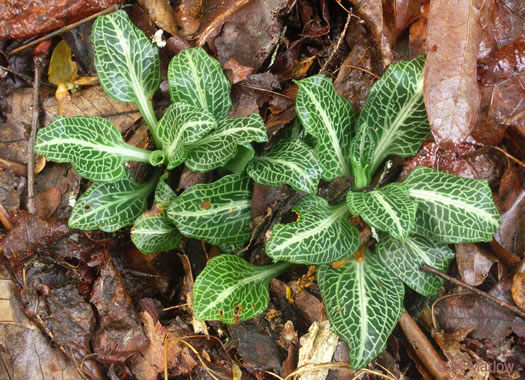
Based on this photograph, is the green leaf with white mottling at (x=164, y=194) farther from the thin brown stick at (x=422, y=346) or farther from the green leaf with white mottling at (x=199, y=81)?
the thin brown stick at (x=422, y=346)

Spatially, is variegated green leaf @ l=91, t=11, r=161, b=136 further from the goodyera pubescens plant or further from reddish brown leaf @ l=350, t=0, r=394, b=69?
reddish brown leaf @ l=350, t=0, r=394, b=69

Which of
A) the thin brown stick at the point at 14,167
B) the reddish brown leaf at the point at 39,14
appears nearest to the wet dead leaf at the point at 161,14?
the reddish brown leaf at the point at 39,14

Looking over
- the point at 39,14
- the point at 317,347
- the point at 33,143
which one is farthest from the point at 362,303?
the point at 39,14

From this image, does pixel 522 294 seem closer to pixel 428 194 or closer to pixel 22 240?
pixel 428 194

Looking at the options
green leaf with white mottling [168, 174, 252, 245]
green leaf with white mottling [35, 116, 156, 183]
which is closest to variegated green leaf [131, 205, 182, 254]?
green leaf with white mottling [168, 174, 252, 245]

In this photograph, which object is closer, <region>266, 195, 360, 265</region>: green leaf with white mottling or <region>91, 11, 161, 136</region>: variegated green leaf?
<region>266, 195, 360, 265</region>: green leaf with white mottling

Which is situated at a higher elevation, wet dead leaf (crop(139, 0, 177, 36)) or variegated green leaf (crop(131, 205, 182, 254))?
wet dead leaf (crop(139, 0, 177, 36))

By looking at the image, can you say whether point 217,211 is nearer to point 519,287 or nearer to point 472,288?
point 472,288
